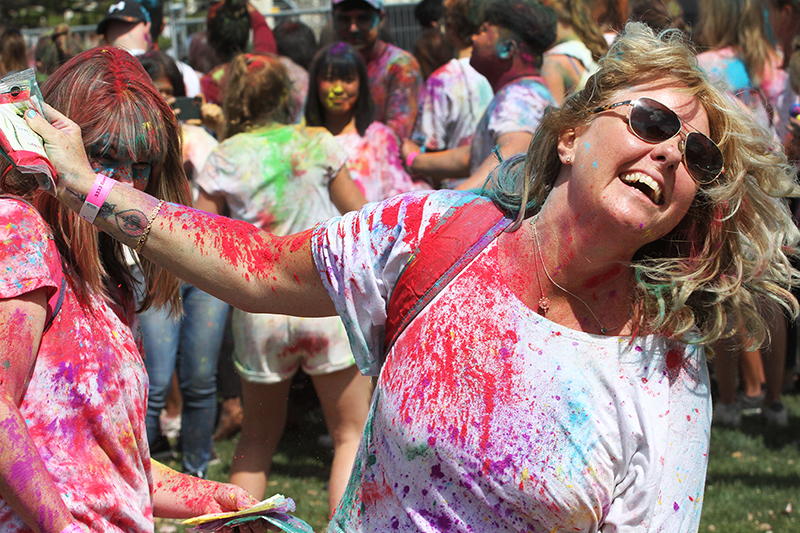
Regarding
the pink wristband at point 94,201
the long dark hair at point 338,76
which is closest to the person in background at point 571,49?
the long dark hair at point 338,76

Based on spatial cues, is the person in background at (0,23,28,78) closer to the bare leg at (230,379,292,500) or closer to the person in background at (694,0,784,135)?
the bare leg at (230,379,292,500)

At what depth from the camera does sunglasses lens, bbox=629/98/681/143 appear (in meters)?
1.69

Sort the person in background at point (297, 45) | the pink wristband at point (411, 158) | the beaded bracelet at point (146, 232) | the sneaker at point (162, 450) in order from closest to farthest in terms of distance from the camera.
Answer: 1. the beaded bracelet at point (146, 232)
2. the pink wristband at point (411, 158)
3. the sneaker at point (162, 450)
4. the person in background at point (297, 45)

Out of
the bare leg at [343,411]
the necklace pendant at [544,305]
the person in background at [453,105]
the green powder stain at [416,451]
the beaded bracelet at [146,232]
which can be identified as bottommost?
the bare leg at [343,411]

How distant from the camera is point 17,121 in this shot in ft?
5.21

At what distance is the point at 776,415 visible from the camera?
17.2ft

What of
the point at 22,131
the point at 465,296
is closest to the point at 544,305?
the point at 465,296

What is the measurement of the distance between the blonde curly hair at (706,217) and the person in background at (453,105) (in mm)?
3335

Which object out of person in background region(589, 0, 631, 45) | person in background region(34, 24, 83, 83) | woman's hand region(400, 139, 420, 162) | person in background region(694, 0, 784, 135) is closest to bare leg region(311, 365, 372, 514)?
woman's hand region(400, 139, 420, 162)

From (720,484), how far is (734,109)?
315 centimetres

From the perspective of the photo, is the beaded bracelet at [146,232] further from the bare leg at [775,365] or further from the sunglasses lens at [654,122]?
the bare leg at [775,365]

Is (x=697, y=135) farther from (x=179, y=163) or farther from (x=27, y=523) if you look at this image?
(x=27, y=523)

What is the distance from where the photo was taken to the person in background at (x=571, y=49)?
4.53 metres

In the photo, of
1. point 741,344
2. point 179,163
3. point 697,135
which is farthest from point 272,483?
point 697,135
